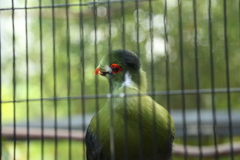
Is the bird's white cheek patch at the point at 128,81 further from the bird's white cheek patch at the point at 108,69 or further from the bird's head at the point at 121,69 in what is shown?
the bird's white cheek patch at the point at 108,69

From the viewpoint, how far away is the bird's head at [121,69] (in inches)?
96.2

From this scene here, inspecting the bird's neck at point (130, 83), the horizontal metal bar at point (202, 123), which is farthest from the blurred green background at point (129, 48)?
the bird's neck at point (130, 83)

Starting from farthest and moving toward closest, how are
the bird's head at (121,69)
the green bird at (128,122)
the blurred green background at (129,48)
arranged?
→ the blurred green background at (129,48) → the bird's head at (121,69) → the green bird at (128,122)

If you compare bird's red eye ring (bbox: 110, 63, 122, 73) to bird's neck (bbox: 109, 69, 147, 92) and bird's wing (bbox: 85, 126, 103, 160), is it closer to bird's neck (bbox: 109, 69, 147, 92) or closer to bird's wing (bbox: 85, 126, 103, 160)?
bird's neck (bbox: 109, 69, 147, 92)

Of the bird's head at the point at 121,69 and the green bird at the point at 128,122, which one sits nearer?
the green bird at the point at 128,122

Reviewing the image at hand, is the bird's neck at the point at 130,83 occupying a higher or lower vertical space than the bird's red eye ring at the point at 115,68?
lower

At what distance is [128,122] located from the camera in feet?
7.65

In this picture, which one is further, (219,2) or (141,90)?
(219,2)

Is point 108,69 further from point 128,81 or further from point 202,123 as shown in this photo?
point 202,123

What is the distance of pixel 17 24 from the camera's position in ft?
16.6

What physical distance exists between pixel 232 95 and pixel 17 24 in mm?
2968

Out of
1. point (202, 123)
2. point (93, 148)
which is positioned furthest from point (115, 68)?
point (202, 123)

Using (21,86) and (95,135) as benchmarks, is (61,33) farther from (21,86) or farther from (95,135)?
(95,135)

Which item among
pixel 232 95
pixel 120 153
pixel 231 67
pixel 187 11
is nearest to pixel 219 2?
pixel 187 11
